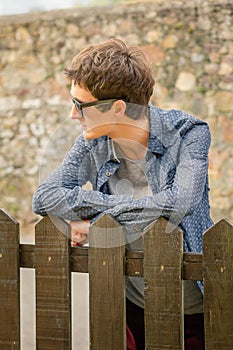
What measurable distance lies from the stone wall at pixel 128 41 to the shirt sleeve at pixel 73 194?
17.2ft

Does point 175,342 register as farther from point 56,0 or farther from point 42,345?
point 56,0

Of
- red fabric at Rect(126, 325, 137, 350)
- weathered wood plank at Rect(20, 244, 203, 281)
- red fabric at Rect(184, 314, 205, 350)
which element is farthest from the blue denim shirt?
red fabric at Rect(126, 325, 137, 350)

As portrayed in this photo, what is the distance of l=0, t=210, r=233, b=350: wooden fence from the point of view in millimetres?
2330

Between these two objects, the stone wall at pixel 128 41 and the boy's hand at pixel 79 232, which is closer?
the boy's hand at pixel 79 232

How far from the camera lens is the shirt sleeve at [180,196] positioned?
2.42 m

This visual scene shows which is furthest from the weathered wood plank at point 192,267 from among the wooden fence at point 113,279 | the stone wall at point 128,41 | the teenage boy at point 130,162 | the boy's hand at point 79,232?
the stone wall at point 128,41

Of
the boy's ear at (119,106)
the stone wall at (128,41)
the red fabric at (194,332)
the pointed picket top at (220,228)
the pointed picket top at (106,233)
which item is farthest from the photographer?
the stone wall at (128,41)

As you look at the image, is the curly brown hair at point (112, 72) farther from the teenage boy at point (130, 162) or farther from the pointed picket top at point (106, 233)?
the pointed picket top at point (106, 233)

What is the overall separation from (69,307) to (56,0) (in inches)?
336

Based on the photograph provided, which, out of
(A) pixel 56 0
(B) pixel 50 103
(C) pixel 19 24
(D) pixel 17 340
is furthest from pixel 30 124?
(D) pixel 17 340

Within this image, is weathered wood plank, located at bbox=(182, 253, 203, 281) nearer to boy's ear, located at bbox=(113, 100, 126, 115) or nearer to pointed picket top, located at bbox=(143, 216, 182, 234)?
pointed picket top, located at bbox=(143, 216, 182, 234)

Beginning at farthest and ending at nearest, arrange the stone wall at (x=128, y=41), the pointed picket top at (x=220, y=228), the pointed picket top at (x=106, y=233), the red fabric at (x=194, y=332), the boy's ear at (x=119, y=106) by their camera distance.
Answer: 1. the stone wall at (x=128, y=41)
2. the red fabric at (x=194, y=332)
3. the boy's ear at (x=119, y=106)
4. the pointed picket top at (x=106, y=233)
5. the pointed picket top at (x=220, y=228)

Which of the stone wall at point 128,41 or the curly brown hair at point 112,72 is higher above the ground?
the stone wall at point 128,41

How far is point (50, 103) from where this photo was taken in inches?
337
